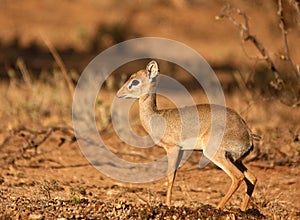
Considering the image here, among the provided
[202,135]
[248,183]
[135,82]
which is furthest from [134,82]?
[248,183]

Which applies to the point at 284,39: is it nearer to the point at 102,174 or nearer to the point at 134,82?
the point at 134,82

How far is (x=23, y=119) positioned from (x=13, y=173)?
2.17m

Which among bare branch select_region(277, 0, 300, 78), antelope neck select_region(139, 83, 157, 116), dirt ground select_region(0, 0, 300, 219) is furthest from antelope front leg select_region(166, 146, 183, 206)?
bare branch select_region(277, 0, 300, 78)

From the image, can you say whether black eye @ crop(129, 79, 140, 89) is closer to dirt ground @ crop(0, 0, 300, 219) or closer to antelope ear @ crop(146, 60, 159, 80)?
antelope ear @ crop(146, 60, 159, 80)

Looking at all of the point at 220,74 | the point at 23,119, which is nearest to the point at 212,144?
the point at 23,119

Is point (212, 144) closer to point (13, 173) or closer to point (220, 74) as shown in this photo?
point (13, 173)

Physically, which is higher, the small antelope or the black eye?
the black eye

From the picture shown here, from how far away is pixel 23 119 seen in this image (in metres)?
9.09

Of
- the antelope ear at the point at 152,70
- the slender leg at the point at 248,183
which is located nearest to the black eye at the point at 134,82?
the antelope ear at the point at 152,70

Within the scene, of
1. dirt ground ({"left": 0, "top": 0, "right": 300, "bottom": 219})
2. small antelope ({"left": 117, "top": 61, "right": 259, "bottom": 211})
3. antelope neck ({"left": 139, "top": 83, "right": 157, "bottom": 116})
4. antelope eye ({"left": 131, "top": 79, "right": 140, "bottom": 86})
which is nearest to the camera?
dirt ground ({"left": 0, "top": 0, "right": 300, "bottom": 219})

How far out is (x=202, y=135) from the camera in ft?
18.7

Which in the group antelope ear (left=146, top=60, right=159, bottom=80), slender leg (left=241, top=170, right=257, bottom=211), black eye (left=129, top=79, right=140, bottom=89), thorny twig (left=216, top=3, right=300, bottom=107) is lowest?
slender leg (left=241, top=170, right=257, bottom=211)

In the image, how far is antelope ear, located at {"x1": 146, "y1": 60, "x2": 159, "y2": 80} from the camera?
5.82m

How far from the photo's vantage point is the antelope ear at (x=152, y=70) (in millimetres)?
5824
